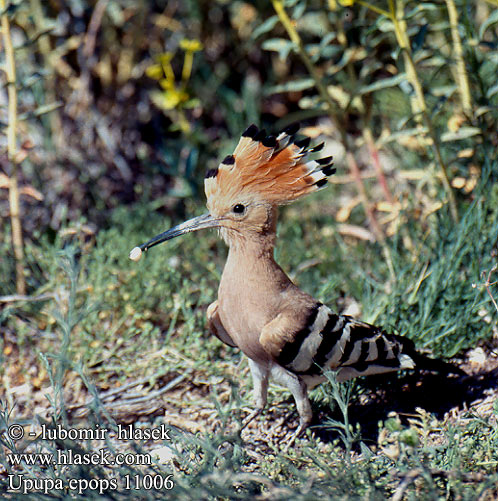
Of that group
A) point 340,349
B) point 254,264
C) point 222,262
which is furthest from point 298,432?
point 222,262

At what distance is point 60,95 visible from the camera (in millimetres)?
4430

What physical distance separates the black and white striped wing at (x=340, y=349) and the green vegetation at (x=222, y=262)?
0.14m

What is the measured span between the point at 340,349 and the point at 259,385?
35cm

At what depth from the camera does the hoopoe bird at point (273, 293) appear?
2.28m

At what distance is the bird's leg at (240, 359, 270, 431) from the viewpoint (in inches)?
95.4

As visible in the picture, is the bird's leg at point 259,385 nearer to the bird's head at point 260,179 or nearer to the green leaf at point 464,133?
the bird's head at point 260,179

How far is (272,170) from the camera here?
231 cm

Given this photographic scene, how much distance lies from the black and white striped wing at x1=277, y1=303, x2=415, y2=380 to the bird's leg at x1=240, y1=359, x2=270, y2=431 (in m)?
0.15

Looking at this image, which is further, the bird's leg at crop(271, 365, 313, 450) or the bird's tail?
the bird's tail

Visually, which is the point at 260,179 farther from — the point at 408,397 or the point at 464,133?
the point at 464,133

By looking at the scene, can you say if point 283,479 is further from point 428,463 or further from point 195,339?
point 195,339

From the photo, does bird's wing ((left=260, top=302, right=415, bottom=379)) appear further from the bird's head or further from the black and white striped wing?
the bird's head

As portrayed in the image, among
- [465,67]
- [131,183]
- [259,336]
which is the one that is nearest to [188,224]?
[259,336]

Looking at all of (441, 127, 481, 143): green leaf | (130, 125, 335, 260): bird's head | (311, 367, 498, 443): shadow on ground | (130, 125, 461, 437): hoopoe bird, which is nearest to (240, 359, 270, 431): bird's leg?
(130, 125, 461, 437): hoopoe bird
